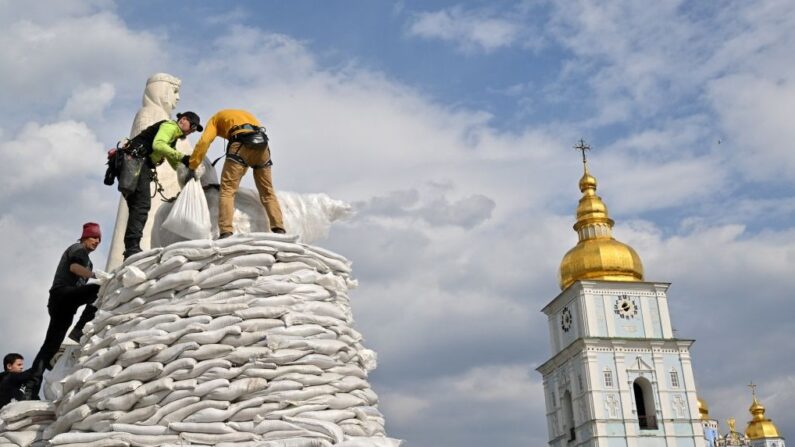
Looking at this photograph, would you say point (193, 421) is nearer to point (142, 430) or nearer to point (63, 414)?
point (142, 430)

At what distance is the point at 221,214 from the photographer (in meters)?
5.54

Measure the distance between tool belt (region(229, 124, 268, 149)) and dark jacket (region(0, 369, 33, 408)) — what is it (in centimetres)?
181

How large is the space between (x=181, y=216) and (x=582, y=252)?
4191 centimetres

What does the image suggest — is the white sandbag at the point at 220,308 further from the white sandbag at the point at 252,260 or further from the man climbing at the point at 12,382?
the man climbing at the point at 12,382

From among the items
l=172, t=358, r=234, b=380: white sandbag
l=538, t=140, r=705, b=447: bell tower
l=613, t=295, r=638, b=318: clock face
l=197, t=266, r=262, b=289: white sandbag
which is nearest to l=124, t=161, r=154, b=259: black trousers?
l=197, t=266, r=262, b=289: white sandbag

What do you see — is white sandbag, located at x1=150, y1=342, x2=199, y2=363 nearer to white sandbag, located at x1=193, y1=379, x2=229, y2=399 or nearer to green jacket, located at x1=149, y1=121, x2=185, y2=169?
white sandbag, located at x1=193, y1=379, x2=229, y2=399

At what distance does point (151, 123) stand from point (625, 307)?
3966 cm

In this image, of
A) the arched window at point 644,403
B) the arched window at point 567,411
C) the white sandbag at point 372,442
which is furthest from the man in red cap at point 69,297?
the arched window at point 567,411

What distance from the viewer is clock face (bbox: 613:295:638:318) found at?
4475 cm

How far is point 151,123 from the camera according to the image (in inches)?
285

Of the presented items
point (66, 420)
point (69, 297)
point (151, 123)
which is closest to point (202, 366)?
point (66, 420)

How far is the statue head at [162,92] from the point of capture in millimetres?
7422

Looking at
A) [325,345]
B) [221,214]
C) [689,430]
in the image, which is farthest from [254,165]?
[689,430]

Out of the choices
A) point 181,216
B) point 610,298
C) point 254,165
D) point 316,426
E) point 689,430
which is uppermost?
point 610,298
